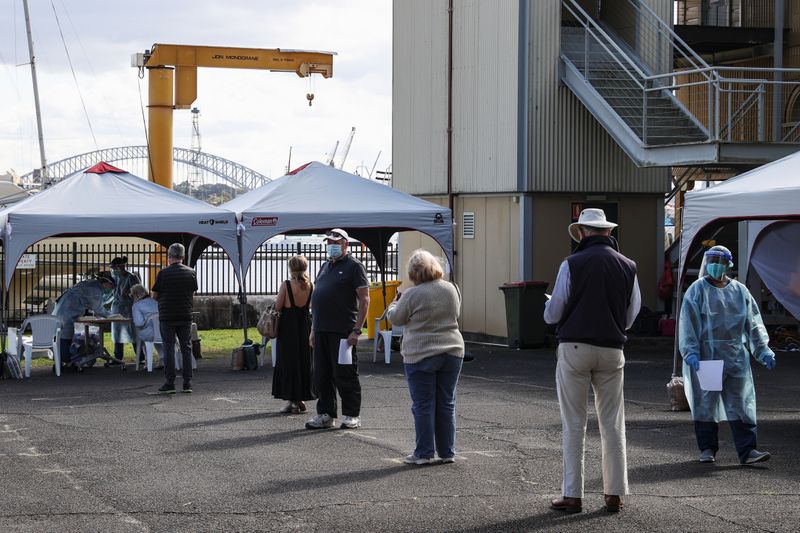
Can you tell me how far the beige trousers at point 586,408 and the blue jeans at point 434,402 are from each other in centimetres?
187

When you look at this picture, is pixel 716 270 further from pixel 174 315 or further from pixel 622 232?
pixel 622 232

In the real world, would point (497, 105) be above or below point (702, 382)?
above

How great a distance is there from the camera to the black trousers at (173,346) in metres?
15.4

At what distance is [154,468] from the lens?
32.9ft

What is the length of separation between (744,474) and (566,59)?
13.6m

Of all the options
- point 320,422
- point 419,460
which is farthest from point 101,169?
point 419,460

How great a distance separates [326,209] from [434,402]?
9216 mm

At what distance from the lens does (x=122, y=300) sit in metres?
19.0

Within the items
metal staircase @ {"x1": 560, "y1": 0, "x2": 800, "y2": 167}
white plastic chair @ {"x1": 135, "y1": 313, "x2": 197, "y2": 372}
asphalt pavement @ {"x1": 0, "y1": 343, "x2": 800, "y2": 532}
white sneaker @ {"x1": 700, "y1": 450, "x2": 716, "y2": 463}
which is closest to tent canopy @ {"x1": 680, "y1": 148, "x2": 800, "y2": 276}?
asphalt pavement @ {"x1": 0, "y1": 343, "x2": 800, "y2": 532}

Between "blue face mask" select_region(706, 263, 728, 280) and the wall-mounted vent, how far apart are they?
1300cm

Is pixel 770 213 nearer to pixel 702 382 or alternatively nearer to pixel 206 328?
pixel 702 382

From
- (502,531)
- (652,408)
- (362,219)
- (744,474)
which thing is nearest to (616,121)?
(362,219)

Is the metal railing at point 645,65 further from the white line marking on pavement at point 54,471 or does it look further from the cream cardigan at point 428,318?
the white line marking on pavement at point 54,471

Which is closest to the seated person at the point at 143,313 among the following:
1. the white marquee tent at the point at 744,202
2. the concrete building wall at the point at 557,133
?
the concrete building wall at the point at 557,133
